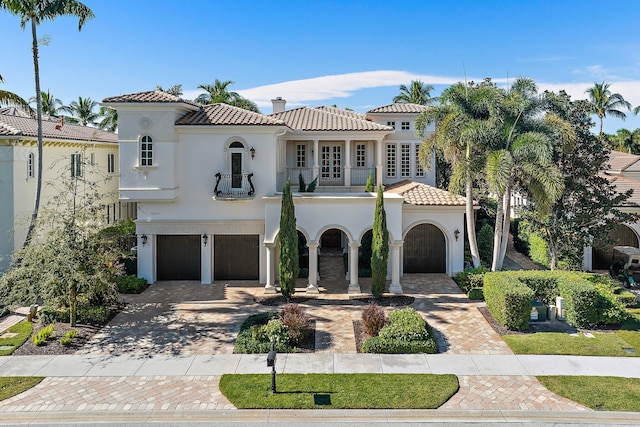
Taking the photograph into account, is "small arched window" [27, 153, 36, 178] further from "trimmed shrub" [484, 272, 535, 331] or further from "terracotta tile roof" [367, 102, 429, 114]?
"trimmed shrub" [484, 272, 535, 331]

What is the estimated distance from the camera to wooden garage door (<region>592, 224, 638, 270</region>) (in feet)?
86.4

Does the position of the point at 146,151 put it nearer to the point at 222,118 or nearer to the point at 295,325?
the point at 222,118

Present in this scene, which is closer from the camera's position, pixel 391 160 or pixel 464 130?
pixel 464 130

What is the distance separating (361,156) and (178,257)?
11820 millimetres

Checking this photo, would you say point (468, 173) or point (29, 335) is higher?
point (468, 173)

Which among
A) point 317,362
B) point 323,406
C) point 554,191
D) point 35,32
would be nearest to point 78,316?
point 317,362

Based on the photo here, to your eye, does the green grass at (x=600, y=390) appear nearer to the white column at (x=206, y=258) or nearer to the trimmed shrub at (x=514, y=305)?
the trimmed shrub at (x=514, y=305)

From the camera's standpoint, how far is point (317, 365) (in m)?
14.8

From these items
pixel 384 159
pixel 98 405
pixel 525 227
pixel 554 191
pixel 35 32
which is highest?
pixel 35 32

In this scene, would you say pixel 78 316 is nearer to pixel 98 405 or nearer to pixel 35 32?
pixel 98 405

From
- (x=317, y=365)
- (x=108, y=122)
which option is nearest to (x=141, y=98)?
(x=317, y=365)

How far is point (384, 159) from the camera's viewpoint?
30844 mm

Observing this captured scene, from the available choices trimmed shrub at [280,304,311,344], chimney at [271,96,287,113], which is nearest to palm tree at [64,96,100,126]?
chimney at [271,96,287,113]

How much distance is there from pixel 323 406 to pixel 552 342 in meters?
8.25
